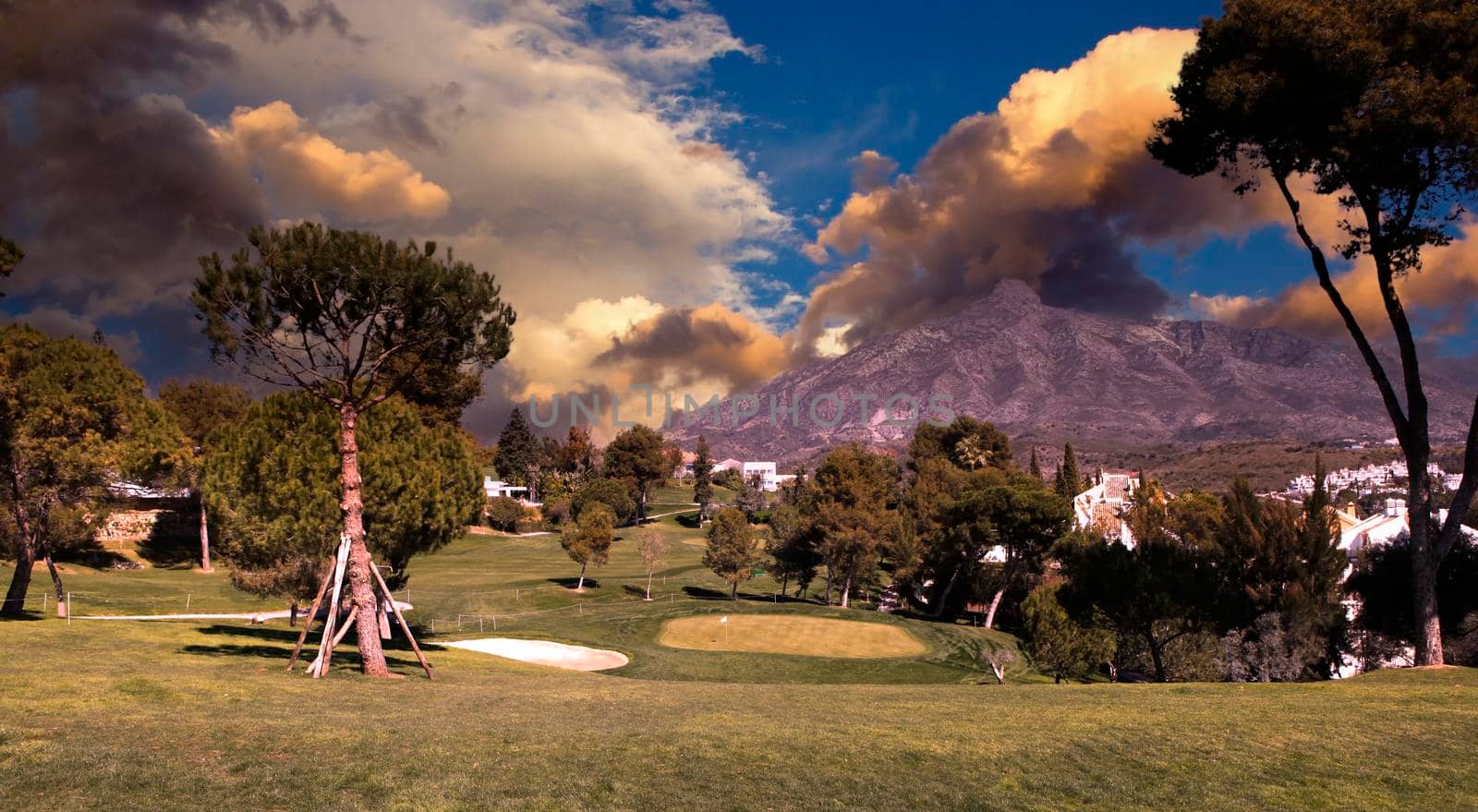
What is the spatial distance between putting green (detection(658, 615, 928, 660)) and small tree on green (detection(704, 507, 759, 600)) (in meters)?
16.0

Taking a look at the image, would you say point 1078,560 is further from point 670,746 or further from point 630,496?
point 630,496

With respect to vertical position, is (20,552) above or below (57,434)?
below

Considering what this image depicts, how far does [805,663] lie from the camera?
153 feet

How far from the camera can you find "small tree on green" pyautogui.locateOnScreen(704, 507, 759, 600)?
7823 cm

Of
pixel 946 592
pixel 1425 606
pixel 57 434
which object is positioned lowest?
pixel 946 592

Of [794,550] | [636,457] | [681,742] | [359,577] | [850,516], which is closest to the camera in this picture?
[681,742]

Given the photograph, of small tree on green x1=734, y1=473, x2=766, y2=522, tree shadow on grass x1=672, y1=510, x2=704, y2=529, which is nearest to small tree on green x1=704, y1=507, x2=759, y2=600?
tree shadow on grass x1=672, y1=510, x2=704, y2=529

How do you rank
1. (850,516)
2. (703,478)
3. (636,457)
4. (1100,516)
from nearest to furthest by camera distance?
(850,516)
(1100,516)
(636,457)
(703,478)

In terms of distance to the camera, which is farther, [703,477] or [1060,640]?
[703,477]

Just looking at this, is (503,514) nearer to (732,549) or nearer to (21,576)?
(732,549)

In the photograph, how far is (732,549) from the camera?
257 ft

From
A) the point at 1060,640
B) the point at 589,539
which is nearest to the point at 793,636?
the point at 1060,640

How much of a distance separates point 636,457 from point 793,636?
103 meters

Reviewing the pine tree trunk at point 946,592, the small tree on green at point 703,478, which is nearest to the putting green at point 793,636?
the pine tree trunk at point 946,592
